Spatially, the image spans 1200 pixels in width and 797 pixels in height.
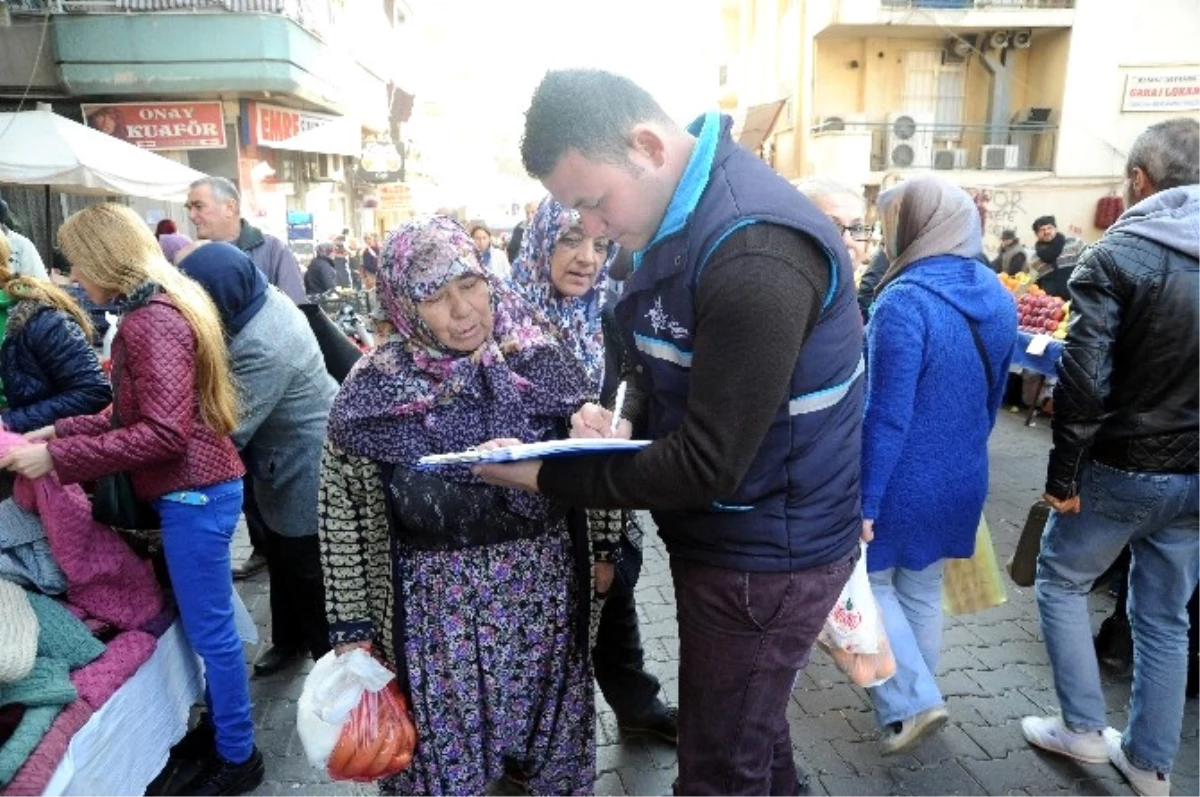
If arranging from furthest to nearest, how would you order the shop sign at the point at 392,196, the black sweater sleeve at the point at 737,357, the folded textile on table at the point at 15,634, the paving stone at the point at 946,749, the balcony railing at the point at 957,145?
1. the shop sign at the point at 392,196
2. the balcony railing at the point at 957,145
3. the paving stone at the point at 946,749
4. the folded textile on table at the point at 15,634
5. the black sweater sleeve at the point at 737,357

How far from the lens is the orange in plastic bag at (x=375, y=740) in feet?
6.50

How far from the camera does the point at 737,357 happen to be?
137 cm

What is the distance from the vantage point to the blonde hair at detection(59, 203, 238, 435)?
8.42 ft

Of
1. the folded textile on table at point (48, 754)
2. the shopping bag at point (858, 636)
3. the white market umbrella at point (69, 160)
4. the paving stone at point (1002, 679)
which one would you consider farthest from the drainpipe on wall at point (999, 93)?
the folded textile on table at point (48, 754)

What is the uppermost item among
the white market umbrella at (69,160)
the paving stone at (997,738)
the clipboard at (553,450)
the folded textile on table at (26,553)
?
the white market umbrella at (69,160)

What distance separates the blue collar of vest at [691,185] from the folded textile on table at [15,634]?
7.08ft

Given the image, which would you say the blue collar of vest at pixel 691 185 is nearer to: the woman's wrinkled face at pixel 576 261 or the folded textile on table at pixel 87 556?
the woman's wrinkled face at pixel 576 261

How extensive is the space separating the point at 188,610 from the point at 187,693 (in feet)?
1.86

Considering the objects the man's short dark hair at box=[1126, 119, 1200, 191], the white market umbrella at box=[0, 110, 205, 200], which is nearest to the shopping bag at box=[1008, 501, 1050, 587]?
the man's short dark hair at box=[1126, 119, 1200, 191]

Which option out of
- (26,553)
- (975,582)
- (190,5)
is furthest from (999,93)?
(26,553)

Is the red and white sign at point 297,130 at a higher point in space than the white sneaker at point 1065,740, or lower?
higher

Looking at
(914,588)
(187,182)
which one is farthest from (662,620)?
(187,182)

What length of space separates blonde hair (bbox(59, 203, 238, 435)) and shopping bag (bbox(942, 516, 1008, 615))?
9.04ft

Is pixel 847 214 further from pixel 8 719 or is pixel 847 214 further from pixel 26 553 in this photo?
pixel 8 719
